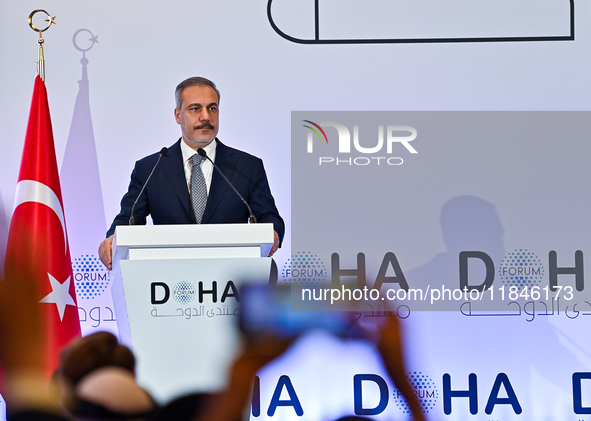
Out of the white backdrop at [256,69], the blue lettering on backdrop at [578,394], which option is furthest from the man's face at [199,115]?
the blue lettering on backdrop at [578,394]

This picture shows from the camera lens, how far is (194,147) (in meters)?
3.79

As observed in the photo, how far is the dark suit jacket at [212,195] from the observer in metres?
3.62

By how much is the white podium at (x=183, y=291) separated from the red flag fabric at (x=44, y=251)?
110 centimetres

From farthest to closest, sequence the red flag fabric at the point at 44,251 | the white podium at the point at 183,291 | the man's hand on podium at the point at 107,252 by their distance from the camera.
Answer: the red flag fabric at the point at 44,251
the man's hand on podium at the point at 107,252
the white podium at the point at 183,291

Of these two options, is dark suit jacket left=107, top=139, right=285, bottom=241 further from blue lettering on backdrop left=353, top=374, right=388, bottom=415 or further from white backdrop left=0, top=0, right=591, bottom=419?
blue lettering on backdrop left=353, top=374, right=388, bottom=415

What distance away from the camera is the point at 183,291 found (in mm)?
2789

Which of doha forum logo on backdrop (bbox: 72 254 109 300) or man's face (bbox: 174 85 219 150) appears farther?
doha forum logo on backdrop (bbox: 72 254 109 300)

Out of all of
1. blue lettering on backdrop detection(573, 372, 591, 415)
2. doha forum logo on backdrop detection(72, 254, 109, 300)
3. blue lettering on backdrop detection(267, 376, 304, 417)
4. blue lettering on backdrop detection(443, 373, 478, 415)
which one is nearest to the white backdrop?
doha forum logo on backdrop detection(72, 254, 109, 300)

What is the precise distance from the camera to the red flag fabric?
377 cm

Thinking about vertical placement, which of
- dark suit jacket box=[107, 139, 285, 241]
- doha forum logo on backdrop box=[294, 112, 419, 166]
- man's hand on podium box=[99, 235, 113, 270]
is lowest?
man's hand on podium box=[99, 235, 113, 270]

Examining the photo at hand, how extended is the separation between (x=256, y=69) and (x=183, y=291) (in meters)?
1.87

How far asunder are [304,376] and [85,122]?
1965mm

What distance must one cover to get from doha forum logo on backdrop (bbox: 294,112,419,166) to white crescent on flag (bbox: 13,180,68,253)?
1.42m

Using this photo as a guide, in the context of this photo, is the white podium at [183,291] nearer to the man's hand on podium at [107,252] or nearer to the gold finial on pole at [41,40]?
the man's hand on podium at [107,252]
